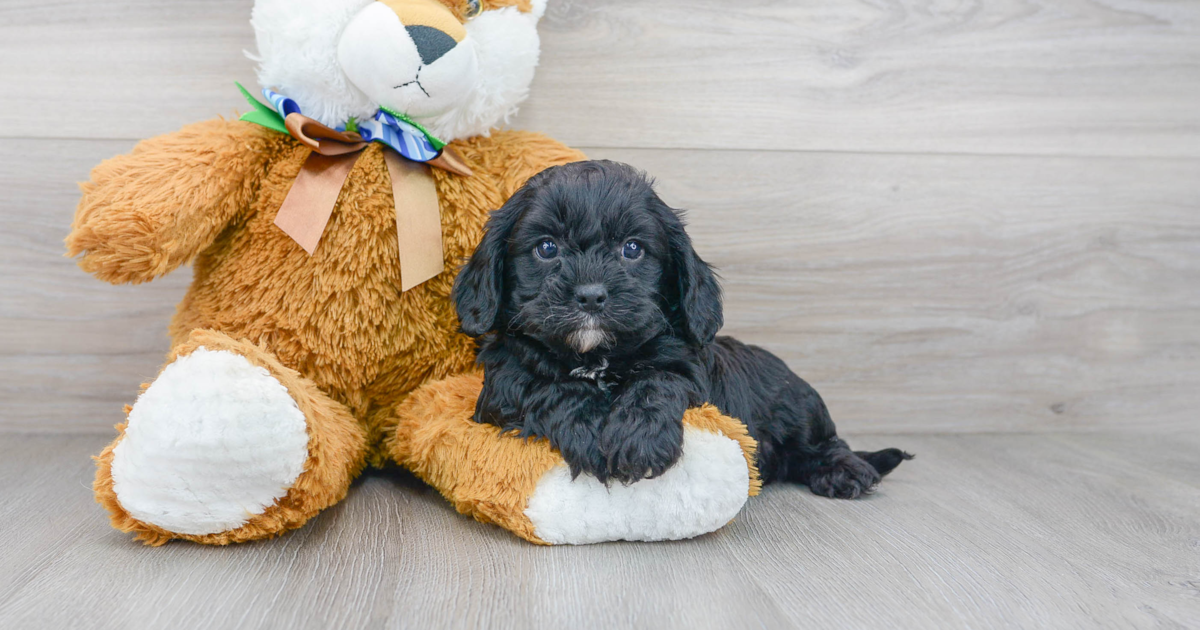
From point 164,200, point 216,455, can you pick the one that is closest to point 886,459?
point 216,455

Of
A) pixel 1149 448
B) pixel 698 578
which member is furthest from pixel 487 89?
pixel 1149 448

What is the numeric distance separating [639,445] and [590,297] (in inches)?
9.7

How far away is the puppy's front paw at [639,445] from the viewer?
1.29 meters

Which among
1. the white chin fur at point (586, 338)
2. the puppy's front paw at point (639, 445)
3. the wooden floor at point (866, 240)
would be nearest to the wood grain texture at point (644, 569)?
the wooden floor at point (866, 240)

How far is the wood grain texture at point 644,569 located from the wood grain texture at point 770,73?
89 cm

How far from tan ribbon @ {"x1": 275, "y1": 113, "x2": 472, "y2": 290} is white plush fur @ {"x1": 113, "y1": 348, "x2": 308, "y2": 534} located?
0.33 metres

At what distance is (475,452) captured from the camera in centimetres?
140

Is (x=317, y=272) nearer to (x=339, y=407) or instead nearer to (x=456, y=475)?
(x=339, y=407)

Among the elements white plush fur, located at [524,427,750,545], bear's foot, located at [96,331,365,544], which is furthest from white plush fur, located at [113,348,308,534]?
white plush fur, located at [524,427,750,545]

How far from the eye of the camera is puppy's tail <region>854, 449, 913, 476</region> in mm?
1777

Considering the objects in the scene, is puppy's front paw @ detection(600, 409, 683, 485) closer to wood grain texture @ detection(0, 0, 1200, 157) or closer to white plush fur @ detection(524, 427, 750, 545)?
white plush fur @ detection(524, 427, 750, 545)

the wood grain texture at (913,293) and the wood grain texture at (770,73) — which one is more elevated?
the wood grain texture at (770,73)

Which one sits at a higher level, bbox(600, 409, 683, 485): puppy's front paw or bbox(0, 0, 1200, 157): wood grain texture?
bbox(0, 0, 1200, 157): wood grain texture

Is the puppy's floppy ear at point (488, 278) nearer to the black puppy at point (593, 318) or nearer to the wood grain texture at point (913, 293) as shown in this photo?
the black puppy at point (593, 318)
